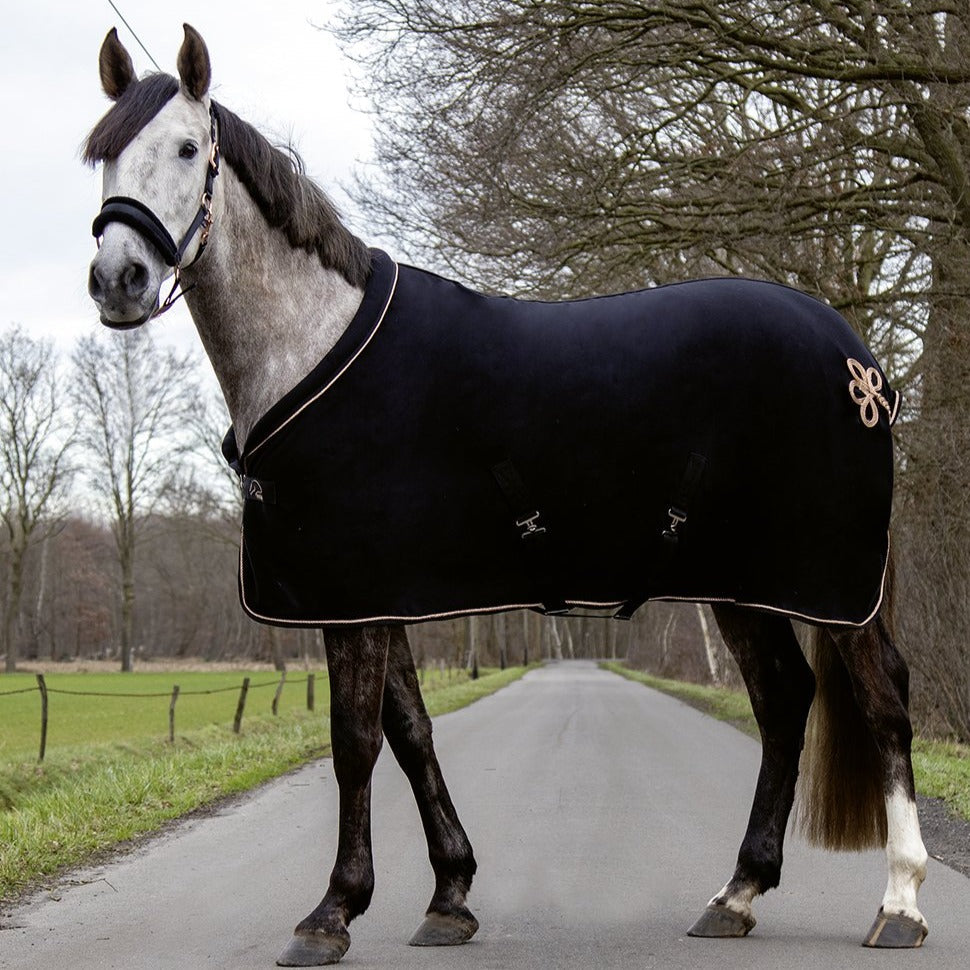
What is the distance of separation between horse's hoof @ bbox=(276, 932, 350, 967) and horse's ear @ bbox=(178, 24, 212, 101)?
2921mm

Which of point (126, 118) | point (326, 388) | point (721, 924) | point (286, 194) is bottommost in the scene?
point (721, 924)

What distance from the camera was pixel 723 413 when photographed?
15.5 ft

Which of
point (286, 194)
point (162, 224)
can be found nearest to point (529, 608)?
point (286, 194)

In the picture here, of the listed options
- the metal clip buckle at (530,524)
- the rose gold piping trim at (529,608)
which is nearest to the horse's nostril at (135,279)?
the rose gold piping trim at (529,608)

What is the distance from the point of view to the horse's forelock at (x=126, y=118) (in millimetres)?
4254

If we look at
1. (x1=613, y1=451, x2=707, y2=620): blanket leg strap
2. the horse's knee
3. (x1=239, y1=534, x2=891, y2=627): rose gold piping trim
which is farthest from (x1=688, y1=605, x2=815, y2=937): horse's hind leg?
the horse's knee

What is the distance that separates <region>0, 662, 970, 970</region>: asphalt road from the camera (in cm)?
441

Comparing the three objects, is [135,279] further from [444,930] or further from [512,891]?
[512,891]

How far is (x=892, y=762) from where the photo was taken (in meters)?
4.72

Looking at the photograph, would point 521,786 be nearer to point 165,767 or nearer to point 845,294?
point 165,767

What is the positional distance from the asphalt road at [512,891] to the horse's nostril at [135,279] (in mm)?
2236

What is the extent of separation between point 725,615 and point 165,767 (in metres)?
7.23

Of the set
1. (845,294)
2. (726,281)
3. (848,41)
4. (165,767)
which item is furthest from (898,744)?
(845,294)

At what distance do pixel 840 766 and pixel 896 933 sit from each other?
2.27 ft
